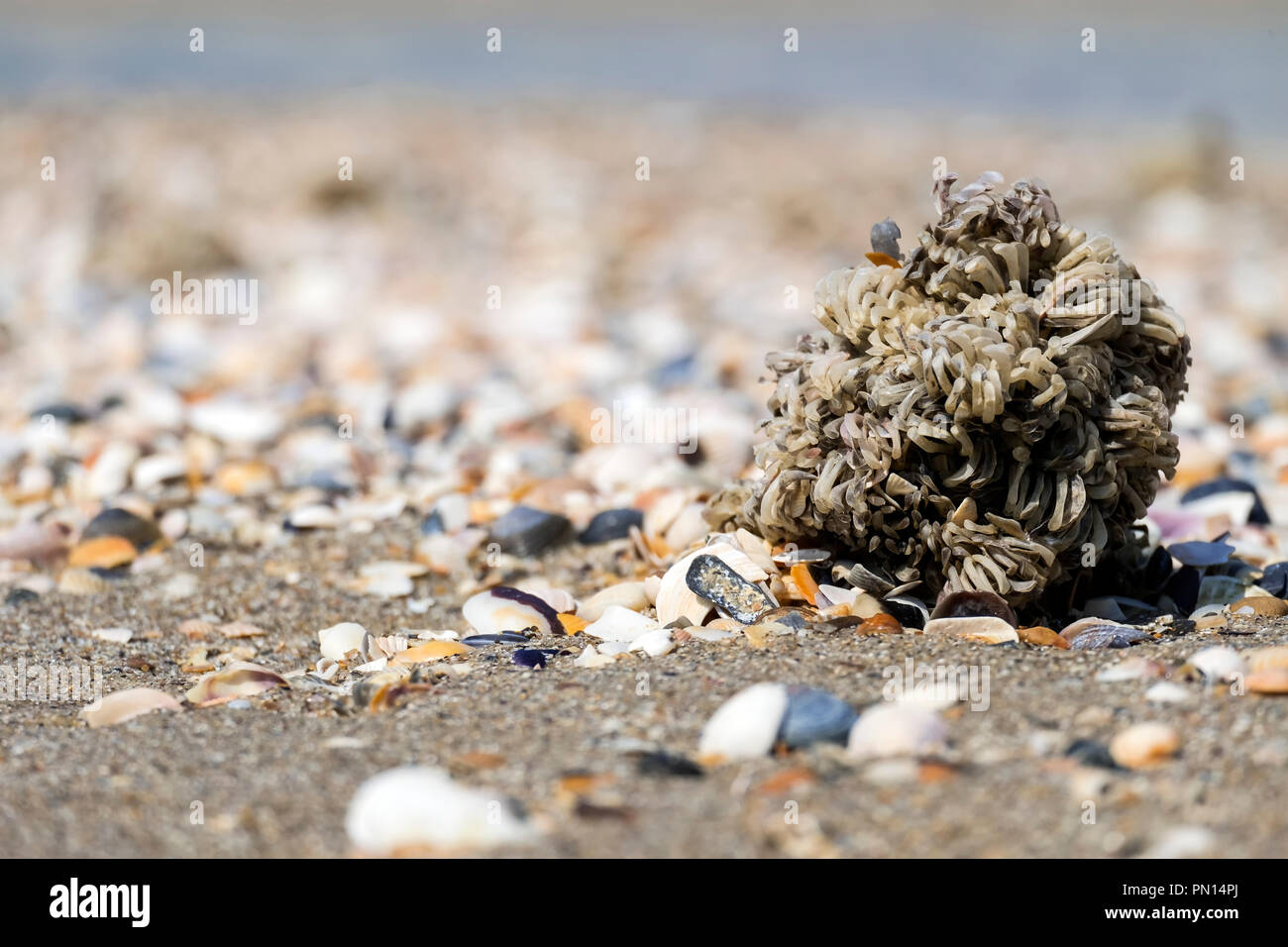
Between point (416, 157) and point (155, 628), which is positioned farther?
point (416, 157)

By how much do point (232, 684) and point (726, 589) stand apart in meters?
1.32

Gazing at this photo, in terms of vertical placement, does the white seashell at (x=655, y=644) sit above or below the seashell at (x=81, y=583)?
above

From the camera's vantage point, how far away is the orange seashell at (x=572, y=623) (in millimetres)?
3718

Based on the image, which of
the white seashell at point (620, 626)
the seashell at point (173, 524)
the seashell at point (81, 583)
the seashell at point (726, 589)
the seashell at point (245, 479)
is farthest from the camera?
the seashell at point (245, 479)

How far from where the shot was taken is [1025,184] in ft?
11.0

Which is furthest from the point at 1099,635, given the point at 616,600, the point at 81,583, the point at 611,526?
the point at 81,583

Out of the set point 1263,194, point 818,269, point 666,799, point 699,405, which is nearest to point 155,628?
point 666,799

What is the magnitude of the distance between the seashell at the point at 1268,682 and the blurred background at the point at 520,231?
2894mm

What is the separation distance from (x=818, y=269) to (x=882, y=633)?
290 inches

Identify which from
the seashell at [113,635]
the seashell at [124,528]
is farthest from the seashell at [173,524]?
the seashell at [113,635]

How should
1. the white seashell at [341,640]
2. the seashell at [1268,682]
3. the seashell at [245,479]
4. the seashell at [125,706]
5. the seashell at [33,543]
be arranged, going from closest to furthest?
the seashell at [1268,682] → the seashell at [125,706] → the white seashell at [341,640] → the seashell at [33,543] → the seashell at [245,479]

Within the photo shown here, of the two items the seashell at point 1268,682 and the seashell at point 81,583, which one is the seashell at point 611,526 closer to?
the seashell at point 81,583
